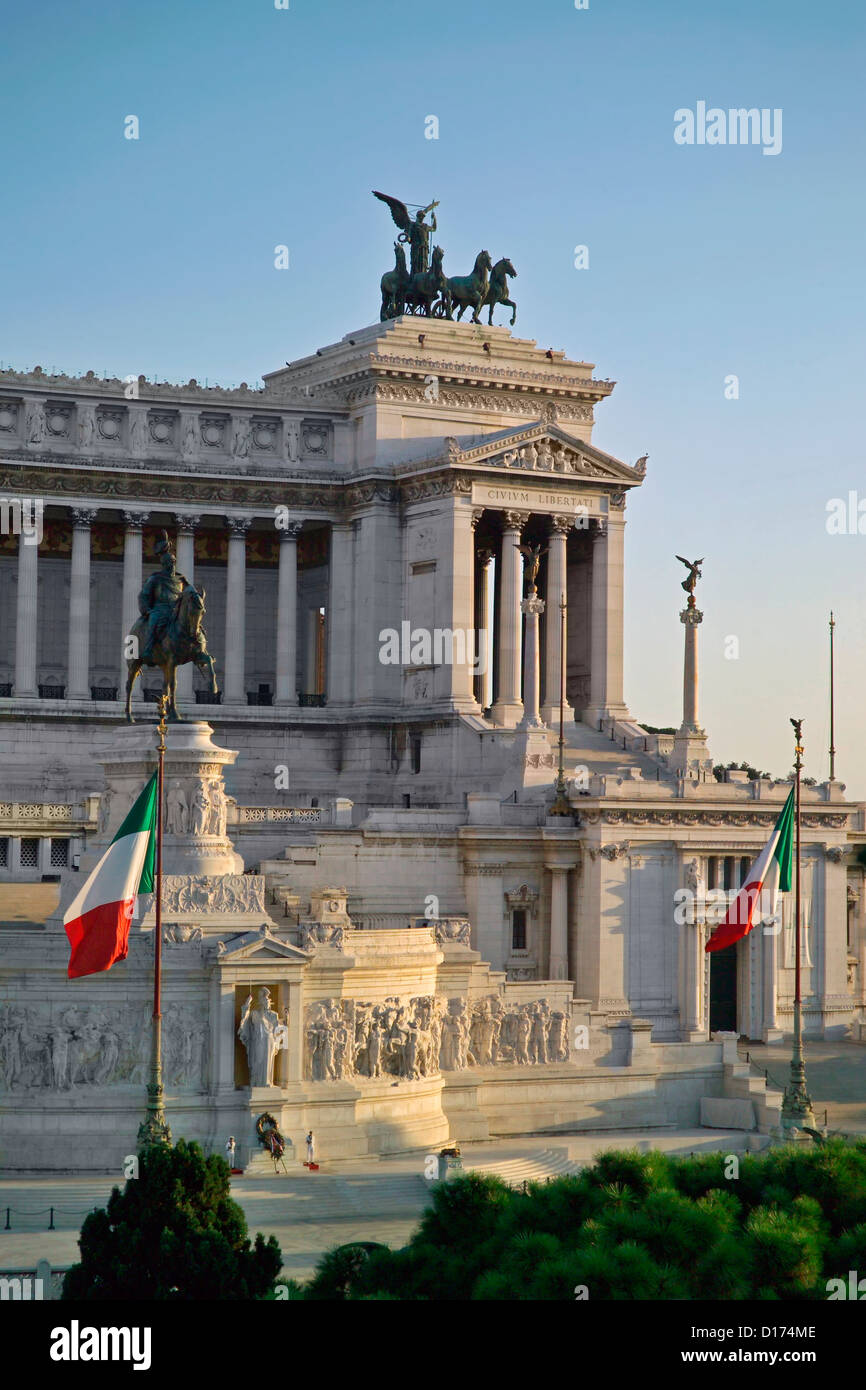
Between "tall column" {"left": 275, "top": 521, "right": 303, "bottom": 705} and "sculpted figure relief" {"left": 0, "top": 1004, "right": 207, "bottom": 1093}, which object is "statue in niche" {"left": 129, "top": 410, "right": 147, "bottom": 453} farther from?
"sculpted figure relief" {"left": 0, "top": 1004, "right": 207, "bottom": 1093}

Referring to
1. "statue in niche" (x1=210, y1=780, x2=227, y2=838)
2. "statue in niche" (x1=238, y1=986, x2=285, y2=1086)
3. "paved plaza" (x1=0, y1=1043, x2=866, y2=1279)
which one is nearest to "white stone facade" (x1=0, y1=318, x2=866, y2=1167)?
"statue in niche" (x1=210, y1=780, x2=227, y2=838)

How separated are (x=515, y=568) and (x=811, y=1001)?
2180 centimetres

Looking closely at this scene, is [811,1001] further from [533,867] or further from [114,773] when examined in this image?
[114,773]

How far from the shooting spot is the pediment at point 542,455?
93312 millimetres

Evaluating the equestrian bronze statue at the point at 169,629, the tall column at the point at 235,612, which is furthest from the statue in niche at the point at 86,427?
the equestrian bronze statue at the point at 169,629

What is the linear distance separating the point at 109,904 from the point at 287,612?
44.7m

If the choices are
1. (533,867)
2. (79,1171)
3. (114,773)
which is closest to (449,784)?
(533,867)

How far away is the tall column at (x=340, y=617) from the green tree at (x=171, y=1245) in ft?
177

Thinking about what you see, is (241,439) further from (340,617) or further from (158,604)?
(158,604)

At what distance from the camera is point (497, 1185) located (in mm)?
44500

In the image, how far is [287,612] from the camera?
97.6 meters

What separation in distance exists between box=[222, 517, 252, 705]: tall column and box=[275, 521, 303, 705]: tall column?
1.54 meters

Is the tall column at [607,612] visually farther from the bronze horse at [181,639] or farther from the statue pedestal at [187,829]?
the statue pedestal at [187,829]

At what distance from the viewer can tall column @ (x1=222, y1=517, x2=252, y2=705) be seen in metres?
96.4
